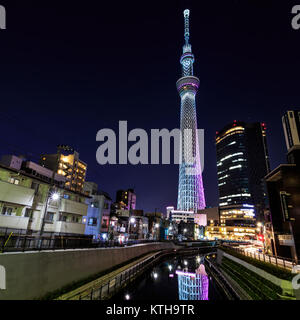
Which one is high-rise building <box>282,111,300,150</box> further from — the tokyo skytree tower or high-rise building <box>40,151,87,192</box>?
the tokyo skytree tower

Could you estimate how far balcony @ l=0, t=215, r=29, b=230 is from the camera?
67.6 ft

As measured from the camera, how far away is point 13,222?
70.9 ft

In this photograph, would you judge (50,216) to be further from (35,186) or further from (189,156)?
(189,156)

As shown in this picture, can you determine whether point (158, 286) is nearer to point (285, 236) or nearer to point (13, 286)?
point (13, 286)

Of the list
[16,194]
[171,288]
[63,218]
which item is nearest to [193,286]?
[171,288]

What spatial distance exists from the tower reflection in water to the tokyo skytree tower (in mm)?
99860

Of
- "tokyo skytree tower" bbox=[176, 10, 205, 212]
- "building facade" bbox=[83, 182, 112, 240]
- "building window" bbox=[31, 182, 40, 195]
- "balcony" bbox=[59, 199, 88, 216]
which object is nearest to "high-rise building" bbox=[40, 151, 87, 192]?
"building facade" bbox=[83, 182, 112, 240]

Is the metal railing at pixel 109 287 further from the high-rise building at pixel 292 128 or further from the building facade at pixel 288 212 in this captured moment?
the high-rise building at pixel 292 128

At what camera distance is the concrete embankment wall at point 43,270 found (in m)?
10.4

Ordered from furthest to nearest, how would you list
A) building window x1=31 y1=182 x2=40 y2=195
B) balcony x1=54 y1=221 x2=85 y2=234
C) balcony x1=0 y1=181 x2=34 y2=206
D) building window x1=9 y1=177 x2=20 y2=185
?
balcony x1=54 y1=221 x2=85 y2=234 → building window x1=31 y1=182 x2=40 y2=195 → building window x1=9 y1=177 x2=20 y2=185 → balcony x1=0 y1=181 x2=34 y2=206

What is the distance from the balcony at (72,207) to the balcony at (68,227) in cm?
174

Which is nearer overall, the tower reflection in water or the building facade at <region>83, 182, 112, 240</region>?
the tower reflection in water
